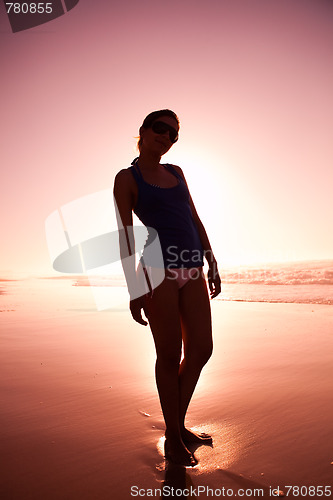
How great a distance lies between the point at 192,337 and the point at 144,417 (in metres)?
0.71

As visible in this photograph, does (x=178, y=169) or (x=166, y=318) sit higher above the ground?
(x=178, y=169)

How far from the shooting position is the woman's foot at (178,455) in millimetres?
1734

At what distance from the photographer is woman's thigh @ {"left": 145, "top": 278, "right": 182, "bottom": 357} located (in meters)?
1.92

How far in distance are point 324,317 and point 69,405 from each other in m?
4.84

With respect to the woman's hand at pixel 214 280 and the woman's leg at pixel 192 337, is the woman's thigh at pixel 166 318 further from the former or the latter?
the woman's hand at pixel 214 280

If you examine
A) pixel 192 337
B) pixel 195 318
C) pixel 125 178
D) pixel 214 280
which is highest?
pixel 125 178

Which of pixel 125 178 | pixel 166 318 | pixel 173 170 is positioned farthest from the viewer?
pixel 173 170

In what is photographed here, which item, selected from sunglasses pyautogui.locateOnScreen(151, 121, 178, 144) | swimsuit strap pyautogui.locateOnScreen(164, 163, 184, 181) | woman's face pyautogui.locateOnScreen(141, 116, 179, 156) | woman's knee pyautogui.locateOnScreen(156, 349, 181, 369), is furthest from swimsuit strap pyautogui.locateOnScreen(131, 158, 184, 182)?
woman's knee pyautogui.locateOnScreen(156, 349, 181, 369)

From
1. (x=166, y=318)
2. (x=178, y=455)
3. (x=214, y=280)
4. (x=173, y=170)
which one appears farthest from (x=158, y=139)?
(x=178, y=455)

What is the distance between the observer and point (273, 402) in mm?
2445

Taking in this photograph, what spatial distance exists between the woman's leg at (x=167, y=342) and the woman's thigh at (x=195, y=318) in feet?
0.32

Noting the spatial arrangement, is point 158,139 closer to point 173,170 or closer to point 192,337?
point 173,170

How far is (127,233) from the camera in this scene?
1981mm

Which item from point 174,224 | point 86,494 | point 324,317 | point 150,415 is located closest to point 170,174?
point 174,224
